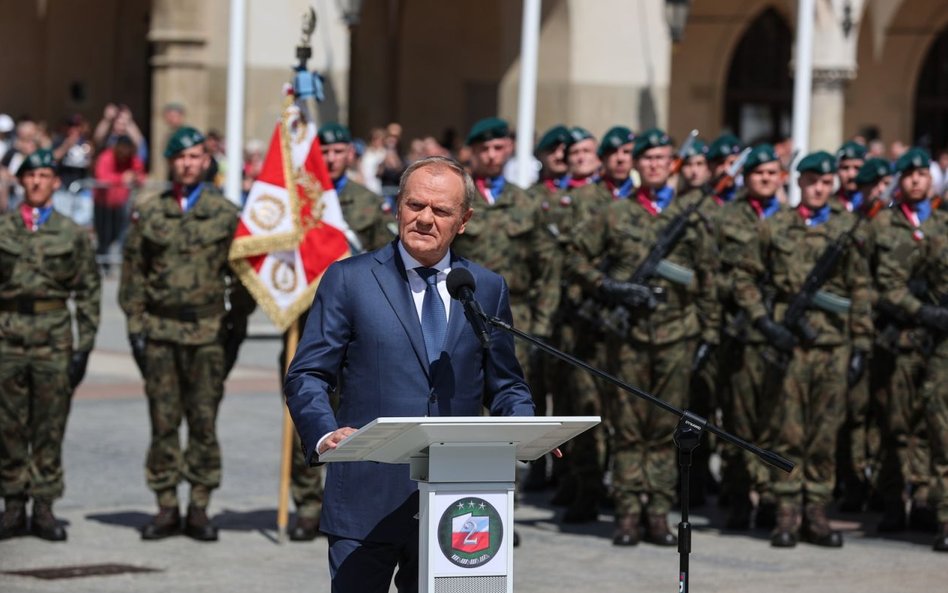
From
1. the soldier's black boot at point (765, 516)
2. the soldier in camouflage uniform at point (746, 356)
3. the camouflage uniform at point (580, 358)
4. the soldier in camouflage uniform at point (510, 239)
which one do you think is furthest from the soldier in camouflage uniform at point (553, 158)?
the soldier's black boot at point (765, 516)

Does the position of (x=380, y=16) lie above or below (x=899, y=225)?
above

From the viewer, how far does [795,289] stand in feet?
35.9

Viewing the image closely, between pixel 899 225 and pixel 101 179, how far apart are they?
46.0ft

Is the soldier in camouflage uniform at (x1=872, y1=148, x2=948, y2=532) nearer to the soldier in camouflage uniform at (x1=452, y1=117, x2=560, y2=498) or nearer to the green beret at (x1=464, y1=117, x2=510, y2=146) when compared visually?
the soldier in camouflage uniform at (x1=452, y1=117, x2=560, y2=498)

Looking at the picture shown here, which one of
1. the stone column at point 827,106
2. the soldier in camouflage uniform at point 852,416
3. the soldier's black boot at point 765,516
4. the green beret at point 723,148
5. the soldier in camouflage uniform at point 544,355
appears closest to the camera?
the soldier's black boot at point 765,516

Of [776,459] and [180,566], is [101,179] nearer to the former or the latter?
[180,566]

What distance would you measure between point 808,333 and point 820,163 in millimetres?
901

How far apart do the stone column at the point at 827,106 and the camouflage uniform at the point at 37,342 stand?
60.7ft

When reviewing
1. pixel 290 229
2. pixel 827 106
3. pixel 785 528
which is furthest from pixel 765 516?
pixel 827 106

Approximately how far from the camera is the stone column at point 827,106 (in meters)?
27.9

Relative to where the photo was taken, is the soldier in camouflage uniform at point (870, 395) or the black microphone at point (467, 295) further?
the soldier in camouflage uniform at point (870, 395)

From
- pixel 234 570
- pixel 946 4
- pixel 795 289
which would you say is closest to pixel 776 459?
pixel 234 570

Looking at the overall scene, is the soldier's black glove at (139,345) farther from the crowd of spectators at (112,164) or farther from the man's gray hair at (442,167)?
the crowd of spectators at (112,164)

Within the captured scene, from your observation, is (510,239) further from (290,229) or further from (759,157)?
(759,157)
